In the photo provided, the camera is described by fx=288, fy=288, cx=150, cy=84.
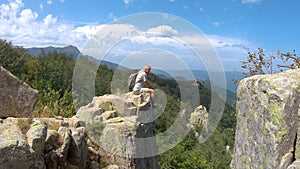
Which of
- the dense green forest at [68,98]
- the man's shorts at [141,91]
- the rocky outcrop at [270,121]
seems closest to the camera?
the rocky outcrop at [270,121]

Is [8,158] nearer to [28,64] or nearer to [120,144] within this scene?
[120,144]

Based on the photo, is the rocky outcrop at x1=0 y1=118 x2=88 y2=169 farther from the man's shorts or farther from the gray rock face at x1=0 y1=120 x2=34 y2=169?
the man's shorts

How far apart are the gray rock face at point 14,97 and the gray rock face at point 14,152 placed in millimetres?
3294

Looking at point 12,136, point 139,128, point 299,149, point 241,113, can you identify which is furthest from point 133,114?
point 299,149

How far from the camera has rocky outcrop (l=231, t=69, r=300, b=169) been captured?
2.77 metres

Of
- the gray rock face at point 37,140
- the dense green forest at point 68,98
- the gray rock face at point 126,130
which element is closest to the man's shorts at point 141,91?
the gray rock face at point 126,130

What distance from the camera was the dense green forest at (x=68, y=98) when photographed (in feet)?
42.0

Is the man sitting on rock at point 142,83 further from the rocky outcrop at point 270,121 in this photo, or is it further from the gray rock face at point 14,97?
the rocky outcrop at point 270,121

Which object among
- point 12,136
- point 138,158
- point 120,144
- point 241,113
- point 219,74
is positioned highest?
point 219,74

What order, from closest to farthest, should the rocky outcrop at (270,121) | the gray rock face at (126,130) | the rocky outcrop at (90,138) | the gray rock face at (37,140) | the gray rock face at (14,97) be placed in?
the rocky outcrop at (270,121) → the rocky outcrop at (90,138) → the gray rock face at (37,140) → the gray rock face at (14,97) → the gray rock face at (126,130)

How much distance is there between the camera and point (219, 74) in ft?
26.6

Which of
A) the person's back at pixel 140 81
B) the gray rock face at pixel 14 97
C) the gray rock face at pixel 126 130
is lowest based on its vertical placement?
the gray rock face at pixel 126 130

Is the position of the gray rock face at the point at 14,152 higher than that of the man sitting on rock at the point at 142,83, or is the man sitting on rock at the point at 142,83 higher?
the man sitting on rock at the point at 142,83

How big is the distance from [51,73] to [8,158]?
37.4m
